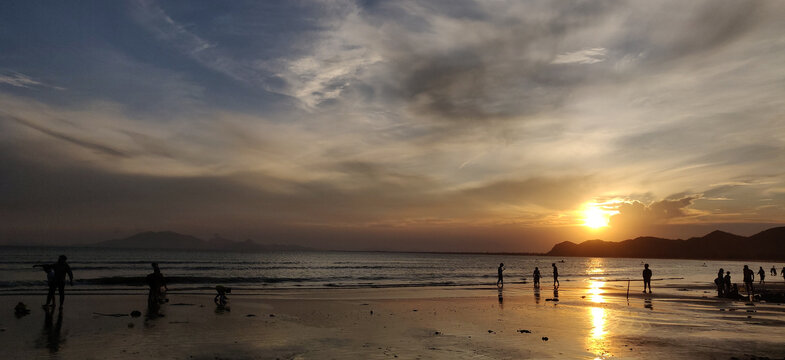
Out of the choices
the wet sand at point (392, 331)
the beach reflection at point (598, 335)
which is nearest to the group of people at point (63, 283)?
the wet sand at point (392, 331)

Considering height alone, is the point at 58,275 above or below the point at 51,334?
above

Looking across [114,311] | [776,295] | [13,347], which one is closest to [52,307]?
[114,311]

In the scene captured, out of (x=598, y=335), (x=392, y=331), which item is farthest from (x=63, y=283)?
(x=598, y=335)

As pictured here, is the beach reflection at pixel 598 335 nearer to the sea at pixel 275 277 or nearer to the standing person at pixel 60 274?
the standing person at pixel 60 274

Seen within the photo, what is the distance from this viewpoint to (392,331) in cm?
1680

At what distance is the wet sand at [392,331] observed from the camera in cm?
1305

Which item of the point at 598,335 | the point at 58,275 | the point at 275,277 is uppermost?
the point at 58,275

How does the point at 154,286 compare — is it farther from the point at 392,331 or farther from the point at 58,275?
the point at 392,331

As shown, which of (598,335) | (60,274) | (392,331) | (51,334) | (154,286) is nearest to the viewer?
(51,334)

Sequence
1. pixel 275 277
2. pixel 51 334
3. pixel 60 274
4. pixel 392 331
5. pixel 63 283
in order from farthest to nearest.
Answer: pixel 275 277 → pixel 63 283 → pixel 60 274 → pixel 392 331 → pixel 51 334

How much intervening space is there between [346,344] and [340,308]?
1042 cm

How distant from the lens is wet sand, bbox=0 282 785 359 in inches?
514

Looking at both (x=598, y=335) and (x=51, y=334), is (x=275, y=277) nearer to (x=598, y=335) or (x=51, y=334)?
(x=51, y=334)

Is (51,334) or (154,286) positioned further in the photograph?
(154,286)
